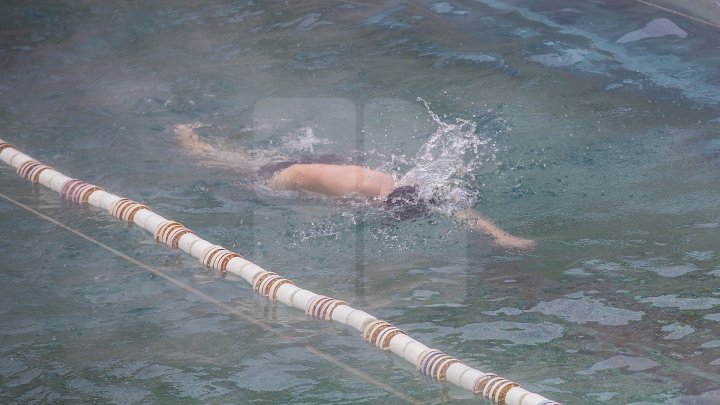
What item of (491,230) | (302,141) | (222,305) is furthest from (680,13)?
(222,305)

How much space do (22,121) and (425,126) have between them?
336 centimetres

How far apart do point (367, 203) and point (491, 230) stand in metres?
0.84

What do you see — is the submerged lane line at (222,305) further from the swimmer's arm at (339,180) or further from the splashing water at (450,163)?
the splashing water at (450,163)

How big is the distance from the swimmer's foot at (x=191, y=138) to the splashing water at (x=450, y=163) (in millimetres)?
1672

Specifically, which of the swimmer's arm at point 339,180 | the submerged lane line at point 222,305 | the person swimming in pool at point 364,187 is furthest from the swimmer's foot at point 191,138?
the submerged lane line at point 222,305

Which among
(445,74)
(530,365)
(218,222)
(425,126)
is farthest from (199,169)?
(530,365)

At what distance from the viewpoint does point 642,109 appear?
7.22 meters

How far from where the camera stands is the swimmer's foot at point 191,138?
7051 mm

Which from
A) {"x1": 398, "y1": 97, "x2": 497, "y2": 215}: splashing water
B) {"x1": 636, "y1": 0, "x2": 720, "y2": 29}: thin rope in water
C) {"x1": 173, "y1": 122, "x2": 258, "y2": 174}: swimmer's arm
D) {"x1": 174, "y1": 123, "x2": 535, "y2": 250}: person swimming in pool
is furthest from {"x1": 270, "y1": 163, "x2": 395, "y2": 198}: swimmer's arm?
{"x1": 636, "y1": 0, "x2": 720, "y2": 29}: thin rope in water

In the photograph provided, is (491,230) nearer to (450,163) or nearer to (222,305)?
(450,163)

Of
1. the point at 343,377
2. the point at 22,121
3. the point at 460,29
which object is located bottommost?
the point at 343,377

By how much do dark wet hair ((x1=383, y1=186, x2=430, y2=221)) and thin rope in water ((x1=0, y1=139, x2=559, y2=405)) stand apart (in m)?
1.19

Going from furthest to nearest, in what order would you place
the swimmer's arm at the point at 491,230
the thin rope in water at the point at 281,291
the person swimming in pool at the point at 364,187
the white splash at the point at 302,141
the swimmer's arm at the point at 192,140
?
1. the white splash at the point at 302,141
2. the swimmer's arm at the point at 192,140
3. the person swimming in pool at the point at 364,187
4. the swimmer's arm at the point at 491,230
5. the thin rope in water at the point at 281,291

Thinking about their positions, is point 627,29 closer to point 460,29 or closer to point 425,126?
point 460,29
